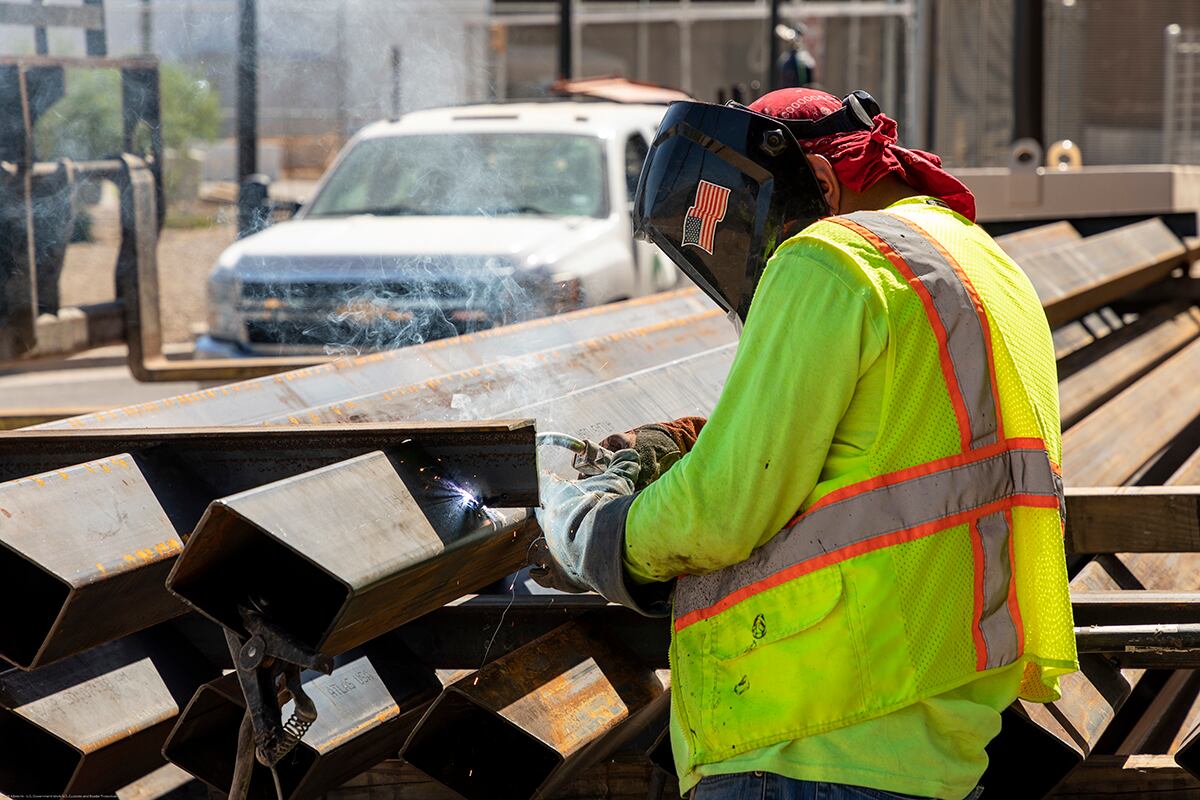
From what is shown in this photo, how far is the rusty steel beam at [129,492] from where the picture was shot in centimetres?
211

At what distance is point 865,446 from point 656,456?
56cm

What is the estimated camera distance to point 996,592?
6.83ft

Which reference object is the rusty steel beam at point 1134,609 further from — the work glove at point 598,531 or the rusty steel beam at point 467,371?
the rusty steel beam at point 467,371

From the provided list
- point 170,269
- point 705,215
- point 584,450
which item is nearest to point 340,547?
point 584,450

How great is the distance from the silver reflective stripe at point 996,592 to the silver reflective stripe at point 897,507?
41mm

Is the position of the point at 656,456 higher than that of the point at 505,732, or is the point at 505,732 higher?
the point at 656,456

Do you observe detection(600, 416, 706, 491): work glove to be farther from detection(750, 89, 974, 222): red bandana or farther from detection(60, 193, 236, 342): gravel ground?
detection(60, 193, 236, 342): gravel ground

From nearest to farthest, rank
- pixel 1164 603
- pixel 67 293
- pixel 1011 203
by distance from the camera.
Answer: pixel 1164 603, pixel 1011 203, pixel 67 293

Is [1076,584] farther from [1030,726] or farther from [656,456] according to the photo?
[656,456]

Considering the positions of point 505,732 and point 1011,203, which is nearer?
point 505,732

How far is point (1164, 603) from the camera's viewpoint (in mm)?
3197

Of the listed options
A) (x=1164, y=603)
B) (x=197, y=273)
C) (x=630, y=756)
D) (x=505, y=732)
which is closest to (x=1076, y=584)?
(x=1164, y=603)

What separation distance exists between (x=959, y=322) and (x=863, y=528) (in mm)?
322

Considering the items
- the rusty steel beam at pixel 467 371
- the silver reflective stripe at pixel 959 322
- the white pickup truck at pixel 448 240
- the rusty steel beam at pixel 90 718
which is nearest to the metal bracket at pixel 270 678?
the rusty steel beam at pixel 90 718
